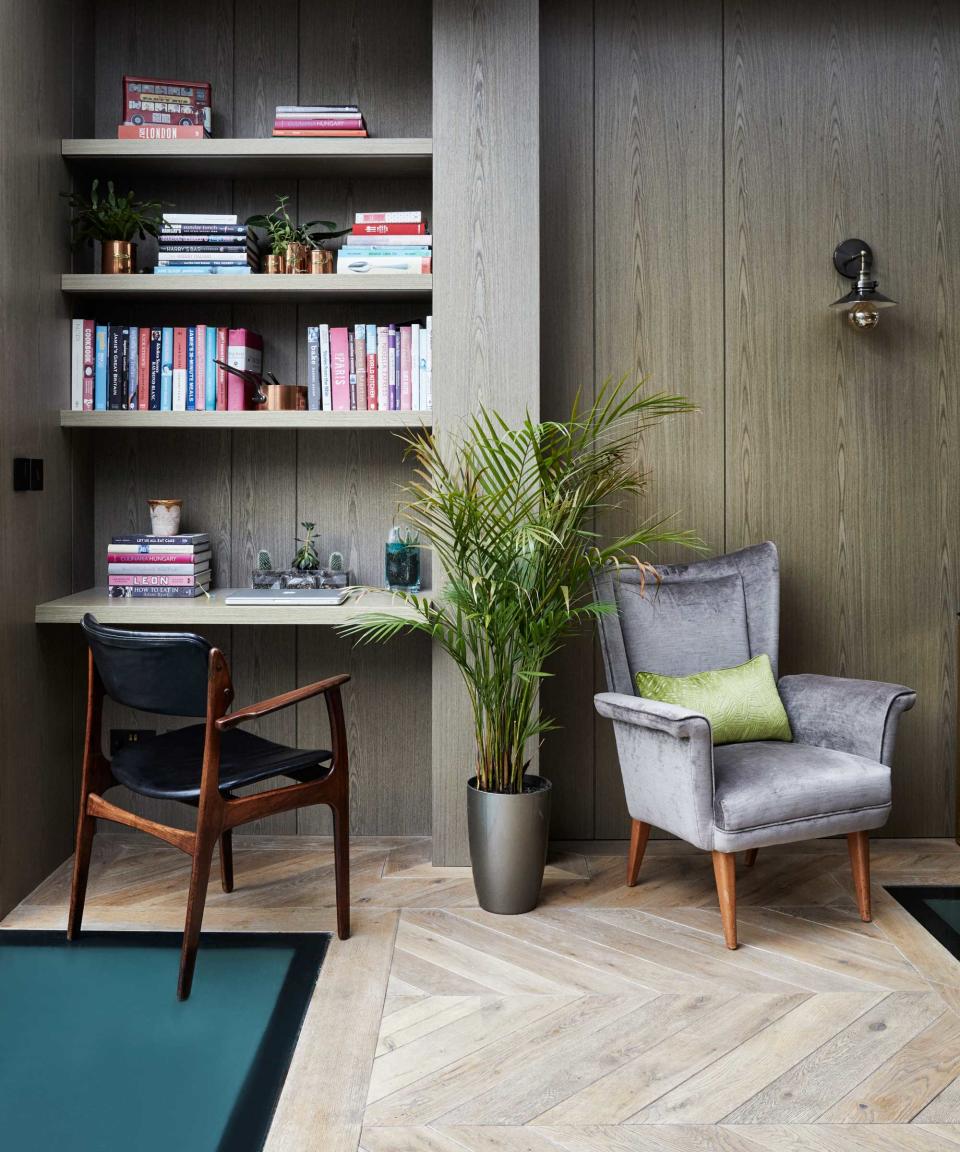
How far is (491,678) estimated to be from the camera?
278 centimetres

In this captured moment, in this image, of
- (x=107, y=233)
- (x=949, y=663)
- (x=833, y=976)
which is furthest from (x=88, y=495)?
(x=949, y=663)

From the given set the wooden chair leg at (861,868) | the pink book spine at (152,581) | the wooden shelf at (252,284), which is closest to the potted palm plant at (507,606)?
the wooden shelf at (252,284)

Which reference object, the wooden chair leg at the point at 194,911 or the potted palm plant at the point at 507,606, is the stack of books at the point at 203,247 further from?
the wooden chair leg at the point at 194,911

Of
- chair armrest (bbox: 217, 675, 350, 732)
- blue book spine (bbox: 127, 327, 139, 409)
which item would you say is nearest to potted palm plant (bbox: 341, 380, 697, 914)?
chair armrest (bbox: 217, 675, 350, 732)

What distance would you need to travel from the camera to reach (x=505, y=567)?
2.69 m

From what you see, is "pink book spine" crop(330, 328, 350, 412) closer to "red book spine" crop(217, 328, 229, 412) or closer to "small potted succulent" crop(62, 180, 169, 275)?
"red book spine" crop(217, 328, 229, 412)

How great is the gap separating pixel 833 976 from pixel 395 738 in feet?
4.99

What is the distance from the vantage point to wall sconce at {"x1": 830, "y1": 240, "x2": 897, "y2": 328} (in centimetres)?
312

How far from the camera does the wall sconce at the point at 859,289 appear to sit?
10.2 feet

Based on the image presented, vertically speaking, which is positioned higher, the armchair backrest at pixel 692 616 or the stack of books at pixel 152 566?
the stack of books at pixel 152 566

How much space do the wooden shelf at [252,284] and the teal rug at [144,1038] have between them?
5.86 feet

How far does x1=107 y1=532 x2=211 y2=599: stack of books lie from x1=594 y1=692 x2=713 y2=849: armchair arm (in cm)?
129

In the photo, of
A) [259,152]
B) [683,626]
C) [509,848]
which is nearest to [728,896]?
[509,848]

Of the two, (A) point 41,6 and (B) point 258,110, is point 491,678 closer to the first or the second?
(B) point 258,110
